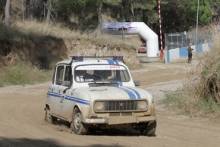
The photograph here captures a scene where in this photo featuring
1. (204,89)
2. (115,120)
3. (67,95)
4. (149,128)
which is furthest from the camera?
(204,89)

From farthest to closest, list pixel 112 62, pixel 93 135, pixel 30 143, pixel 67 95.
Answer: pixel 112 62
pixel 67 95
pixel 93 135
pixel 30 143

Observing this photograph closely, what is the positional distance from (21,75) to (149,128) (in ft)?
80.6

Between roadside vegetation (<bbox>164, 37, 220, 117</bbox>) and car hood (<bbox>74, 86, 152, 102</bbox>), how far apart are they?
5442 mm

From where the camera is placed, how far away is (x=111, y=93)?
49.8 ft

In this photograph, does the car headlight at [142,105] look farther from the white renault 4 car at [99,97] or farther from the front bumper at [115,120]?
the front bumper at [115,120]

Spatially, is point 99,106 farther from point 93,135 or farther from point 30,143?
point 30,143

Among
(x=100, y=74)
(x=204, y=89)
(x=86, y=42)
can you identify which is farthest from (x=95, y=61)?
(x=86, y=42)

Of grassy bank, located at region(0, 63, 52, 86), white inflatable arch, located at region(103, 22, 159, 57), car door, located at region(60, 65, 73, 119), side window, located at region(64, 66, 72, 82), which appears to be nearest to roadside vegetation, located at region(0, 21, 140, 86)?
grassy bank, located at region(0, 63, 52, 86)

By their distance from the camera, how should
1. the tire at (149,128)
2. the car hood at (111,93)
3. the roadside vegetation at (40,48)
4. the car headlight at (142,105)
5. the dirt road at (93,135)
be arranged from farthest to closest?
the roadside vegetation at (40,48) → the tire at (149,128) → the car headlight at (142,105) → the car hood at (111,93) → the dirt road at (93,135)

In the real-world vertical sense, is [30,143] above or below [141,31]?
below

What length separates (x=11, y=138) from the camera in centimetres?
1445

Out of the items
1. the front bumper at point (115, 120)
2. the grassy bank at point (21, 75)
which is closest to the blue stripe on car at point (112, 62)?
the front bumper at point (115, 120)

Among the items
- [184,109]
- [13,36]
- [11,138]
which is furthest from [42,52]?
[11,138]

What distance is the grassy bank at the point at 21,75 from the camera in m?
38.1
